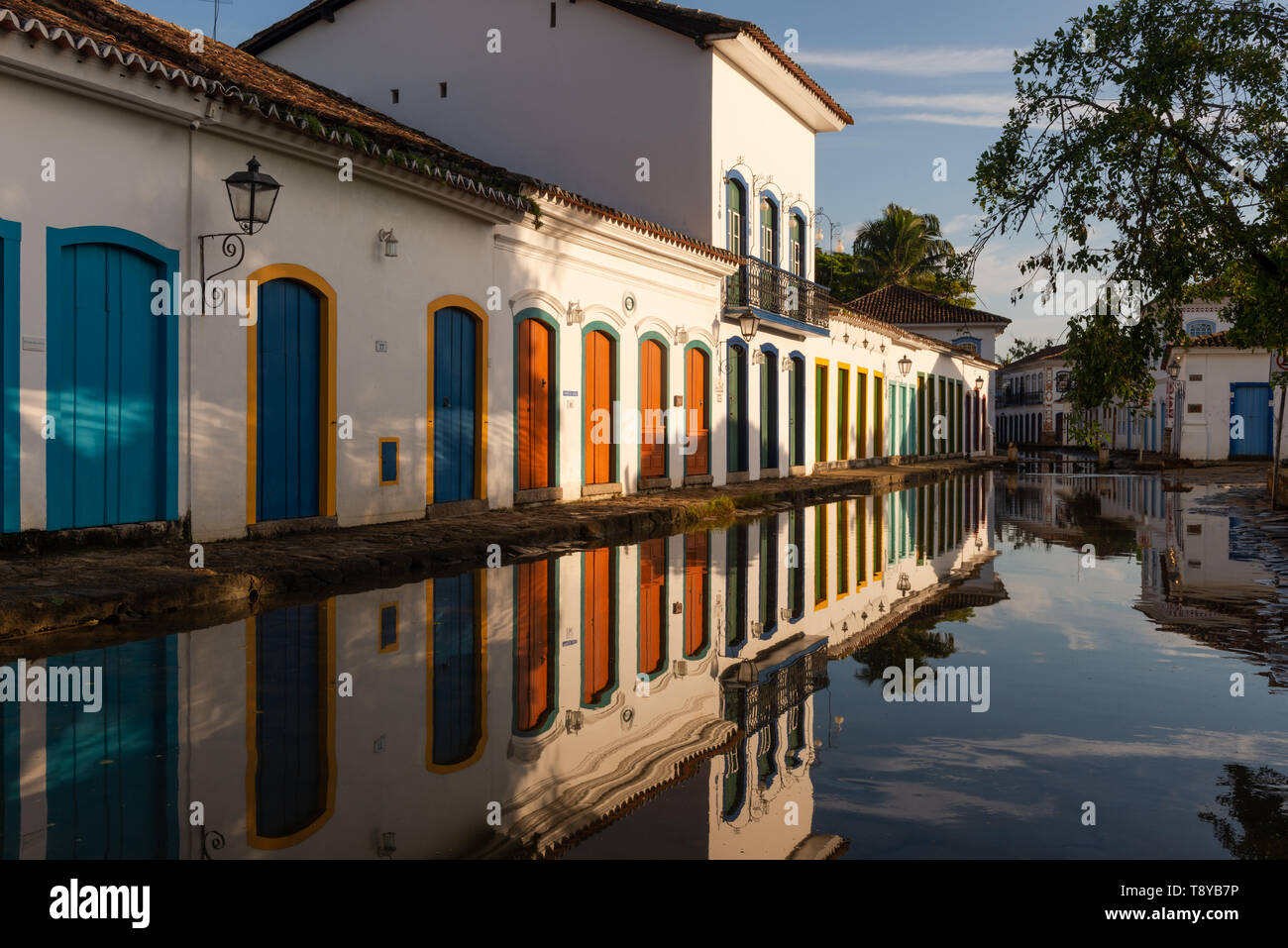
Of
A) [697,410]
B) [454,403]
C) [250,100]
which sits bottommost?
[454,403]

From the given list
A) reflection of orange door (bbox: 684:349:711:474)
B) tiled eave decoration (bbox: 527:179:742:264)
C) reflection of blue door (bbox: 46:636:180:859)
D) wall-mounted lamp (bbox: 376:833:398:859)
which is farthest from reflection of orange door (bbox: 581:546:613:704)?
reflection of orange door (bbox: 684:349:711:474)

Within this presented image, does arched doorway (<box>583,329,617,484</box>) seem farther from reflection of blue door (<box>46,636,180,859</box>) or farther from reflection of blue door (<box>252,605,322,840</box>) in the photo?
reflection of blue door (<box>46,636,180,859</box>)

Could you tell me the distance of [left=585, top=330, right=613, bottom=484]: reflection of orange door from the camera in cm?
1878

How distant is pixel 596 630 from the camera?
753 cm

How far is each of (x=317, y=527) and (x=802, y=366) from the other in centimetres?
1949

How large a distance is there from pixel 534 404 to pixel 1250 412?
36.5 meters

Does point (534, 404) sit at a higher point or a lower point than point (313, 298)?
lower

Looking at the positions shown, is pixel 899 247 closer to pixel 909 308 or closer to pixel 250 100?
pixel 909 308

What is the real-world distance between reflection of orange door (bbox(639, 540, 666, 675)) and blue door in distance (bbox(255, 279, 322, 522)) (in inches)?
144

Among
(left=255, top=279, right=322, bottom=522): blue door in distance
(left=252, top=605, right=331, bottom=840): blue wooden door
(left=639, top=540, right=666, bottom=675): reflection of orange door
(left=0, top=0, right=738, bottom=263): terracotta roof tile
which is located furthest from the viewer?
(left=255, top=279, right=322, bottom=522): blue door in distance

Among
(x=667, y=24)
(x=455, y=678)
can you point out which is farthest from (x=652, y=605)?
(x=667, y=24)

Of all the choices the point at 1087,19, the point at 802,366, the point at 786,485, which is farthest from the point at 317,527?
the point at 802,366
